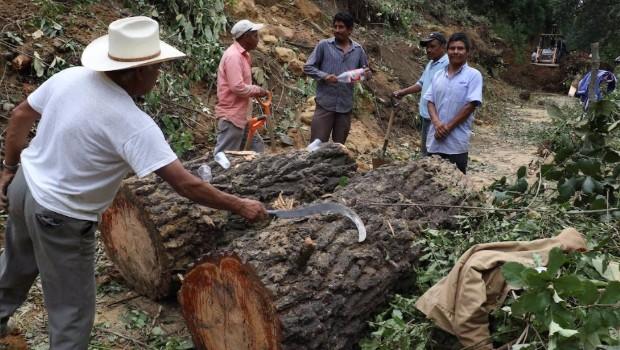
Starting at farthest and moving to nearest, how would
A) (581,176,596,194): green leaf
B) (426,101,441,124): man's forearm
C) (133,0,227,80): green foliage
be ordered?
1. (133,0,227,80): green foliage
2. (426,101,441,124): man's forearm
3. (581,176,596,194): green leaf

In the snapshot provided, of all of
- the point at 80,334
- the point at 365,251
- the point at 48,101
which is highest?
the point at 48,101

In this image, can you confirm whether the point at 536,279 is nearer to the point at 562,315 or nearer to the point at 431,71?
the point at 562,315

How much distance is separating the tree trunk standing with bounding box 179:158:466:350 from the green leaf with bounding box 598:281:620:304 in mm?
1179

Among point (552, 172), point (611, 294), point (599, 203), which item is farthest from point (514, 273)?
point (552, 172)

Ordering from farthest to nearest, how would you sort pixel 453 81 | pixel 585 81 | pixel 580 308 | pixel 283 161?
pixel 585 81 → pixel 453 81 → pixel 283 161 → pixel 580 308

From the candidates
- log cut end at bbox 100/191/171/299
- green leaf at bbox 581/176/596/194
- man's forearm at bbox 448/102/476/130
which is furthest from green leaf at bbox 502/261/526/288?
man's forearm at bbox 448/102/476/130

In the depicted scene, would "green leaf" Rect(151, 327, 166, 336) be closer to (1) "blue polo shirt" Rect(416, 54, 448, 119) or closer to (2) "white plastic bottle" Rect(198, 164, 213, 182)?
(2) "white plastic bottle" Rect(198, 164, 213, 182)

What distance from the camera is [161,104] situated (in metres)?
6.83

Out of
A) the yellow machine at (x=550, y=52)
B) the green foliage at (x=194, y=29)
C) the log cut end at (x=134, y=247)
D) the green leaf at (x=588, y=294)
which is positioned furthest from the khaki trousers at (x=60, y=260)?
the yellow machine at (x=550, y=52)

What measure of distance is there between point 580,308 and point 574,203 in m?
1.50

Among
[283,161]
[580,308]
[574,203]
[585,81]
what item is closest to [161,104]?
[283,161]

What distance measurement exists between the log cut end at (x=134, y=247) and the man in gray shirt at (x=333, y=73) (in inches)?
107

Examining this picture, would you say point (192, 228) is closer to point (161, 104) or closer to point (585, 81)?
point (161, 104)

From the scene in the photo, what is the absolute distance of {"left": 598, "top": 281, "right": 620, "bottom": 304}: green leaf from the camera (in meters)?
2.08
